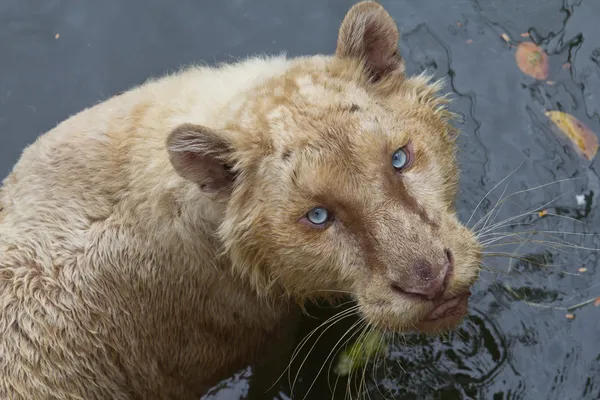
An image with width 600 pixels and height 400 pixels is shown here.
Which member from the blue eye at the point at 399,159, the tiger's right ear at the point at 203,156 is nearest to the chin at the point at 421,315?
the blue eye at the point at 399,159

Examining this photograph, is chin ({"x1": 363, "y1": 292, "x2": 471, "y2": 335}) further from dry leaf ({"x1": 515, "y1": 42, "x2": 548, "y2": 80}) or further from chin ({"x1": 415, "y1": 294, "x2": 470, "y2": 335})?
dry leaf ({"x1": 515, "y1": 42, "x2": 548, "y2": 80})

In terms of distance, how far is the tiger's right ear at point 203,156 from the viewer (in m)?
4.78

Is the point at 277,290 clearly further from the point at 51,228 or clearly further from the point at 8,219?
the point at 8,219

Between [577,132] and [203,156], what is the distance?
4.78m

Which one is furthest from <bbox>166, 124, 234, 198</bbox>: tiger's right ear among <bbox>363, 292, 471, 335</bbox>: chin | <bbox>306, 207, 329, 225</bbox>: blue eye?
<bbox>363, 292, 471, 335</bbox>: chin

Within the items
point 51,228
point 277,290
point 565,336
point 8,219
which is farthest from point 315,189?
point 565,336

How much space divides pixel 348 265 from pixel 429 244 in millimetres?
570

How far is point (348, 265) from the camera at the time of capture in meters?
4.86

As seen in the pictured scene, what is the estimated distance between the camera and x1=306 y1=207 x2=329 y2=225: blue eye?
478 cm

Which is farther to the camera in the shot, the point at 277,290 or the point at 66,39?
the point at 66,39

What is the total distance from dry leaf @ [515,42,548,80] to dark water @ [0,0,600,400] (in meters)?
0.09

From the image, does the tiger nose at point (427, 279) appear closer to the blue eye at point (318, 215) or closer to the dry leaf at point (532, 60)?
A: the blue eye at point (318, 215)

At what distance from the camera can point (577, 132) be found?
8.13 meters

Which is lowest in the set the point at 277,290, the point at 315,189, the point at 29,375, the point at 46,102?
the point at 29,375
